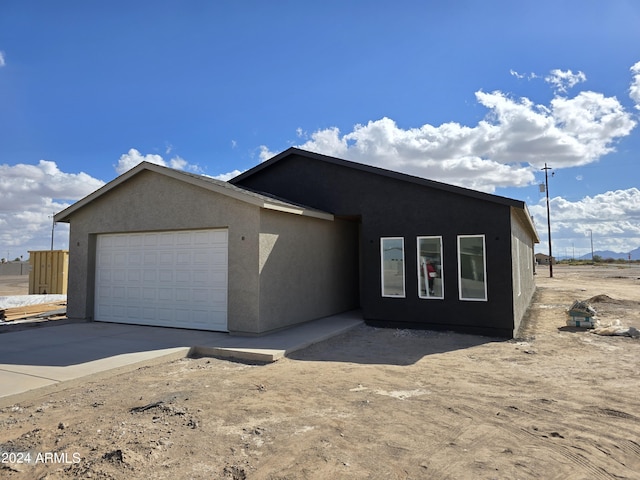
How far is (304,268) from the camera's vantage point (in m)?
11.0

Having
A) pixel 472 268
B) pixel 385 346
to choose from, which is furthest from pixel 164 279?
pixel 472 268

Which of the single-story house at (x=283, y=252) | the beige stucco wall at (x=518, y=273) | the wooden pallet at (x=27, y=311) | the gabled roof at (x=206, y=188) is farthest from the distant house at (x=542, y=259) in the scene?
the wooden pallet at (x=27, y=311)

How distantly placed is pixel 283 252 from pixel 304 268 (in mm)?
1120

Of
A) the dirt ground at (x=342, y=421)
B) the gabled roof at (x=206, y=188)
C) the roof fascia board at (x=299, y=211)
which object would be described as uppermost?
the gabled roof at (x=206, y=188)

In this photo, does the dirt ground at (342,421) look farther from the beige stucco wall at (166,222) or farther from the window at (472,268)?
the window at (472,268)

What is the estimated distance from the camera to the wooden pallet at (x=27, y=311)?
13.0 m

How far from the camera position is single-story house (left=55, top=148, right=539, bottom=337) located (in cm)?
952

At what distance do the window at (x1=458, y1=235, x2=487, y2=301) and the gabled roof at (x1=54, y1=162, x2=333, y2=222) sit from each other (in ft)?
12.7

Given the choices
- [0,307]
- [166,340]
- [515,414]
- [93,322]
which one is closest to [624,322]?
[515,414]

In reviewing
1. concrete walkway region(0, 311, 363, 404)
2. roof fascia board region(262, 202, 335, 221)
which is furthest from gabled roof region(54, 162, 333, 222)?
concrete walkway region(0, 311, 363, 404)

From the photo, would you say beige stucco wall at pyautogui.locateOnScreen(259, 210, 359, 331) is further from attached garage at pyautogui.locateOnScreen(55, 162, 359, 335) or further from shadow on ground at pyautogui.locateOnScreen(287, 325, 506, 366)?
shadow on ground at pyautogui.locateOnScreen(287, 325, 506, 366)

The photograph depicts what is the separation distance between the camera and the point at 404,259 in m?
10.7

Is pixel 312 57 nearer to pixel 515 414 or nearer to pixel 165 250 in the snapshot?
pixel 165 250

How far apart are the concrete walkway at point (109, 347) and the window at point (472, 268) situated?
9.99 ft
